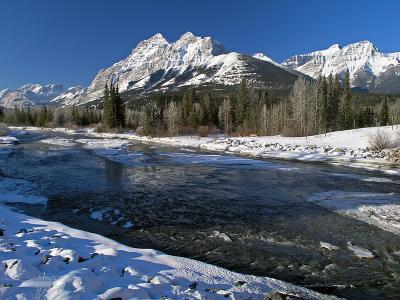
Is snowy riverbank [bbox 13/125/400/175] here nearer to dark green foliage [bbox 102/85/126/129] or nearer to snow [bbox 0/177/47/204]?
snow [bbox 0/177/47/204]

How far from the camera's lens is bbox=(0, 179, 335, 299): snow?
7.29 m

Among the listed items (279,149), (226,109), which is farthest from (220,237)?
(226,109)

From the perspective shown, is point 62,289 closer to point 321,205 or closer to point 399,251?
point 399,251

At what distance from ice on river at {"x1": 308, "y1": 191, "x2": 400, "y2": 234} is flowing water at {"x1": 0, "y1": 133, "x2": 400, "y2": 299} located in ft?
2.08

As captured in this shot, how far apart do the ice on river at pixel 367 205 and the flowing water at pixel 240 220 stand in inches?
25.0

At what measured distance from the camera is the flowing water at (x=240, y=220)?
34.1 feet

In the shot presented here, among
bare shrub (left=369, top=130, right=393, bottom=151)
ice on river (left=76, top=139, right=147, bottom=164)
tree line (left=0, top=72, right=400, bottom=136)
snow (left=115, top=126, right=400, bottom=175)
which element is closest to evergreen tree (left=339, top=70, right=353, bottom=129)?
tree line (left=0, top=72, right=400, bottom=136)

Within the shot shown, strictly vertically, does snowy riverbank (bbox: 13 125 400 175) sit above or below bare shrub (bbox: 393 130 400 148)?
below

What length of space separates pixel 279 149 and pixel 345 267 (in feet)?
137

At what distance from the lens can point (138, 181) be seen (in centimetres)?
2489

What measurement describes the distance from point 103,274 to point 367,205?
13.8m

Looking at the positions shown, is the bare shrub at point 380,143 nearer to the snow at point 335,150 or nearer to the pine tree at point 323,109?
the snow at point 335,150

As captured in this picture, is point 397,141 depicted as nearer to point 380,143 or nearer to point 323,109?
point 380,143

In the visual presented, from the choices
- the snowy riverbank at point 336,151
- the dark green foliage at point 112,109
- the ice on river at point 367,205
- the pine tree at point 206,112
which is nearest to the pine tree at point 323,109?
the snowy riverbank at point 336,151
